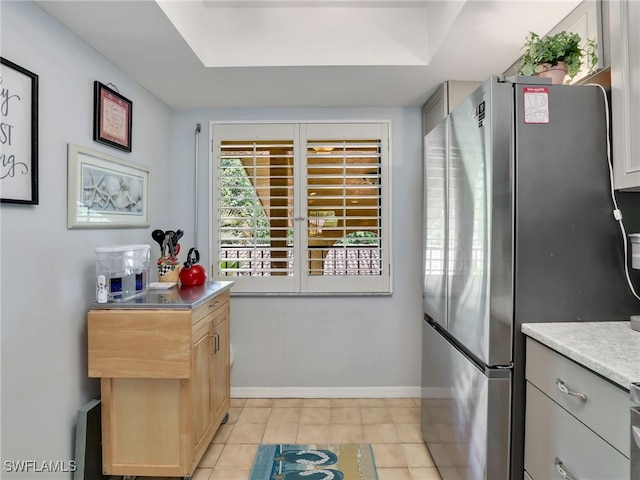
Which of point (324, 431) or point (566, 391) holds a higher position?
point (566, 391)

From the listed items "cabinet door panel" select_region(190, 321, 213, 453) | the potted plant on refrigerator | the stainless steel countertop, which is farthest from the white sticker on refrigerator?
"cabinet door panel" select_region(190, 321, 213, 453)

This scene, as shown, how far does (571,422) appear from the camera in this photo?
1.13 m

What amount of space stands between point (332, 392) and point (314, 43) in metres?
2.57

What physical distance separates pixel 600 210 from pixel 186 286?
2263 mm

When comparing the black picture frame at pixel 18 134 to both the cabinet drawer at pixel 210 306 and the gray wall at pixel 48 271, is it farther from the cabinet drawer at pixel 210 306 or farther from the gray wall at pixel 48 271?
the cabinet drawer at pixel 210 306

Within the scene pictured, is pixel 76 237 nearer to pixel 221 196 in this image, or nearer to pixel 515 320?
pixel 221 196

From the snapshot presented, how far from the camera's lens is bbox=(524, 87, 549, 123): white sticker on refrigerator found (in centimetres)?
140

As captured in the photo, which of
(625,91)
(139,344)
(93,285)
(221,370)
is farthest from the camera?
(221,370)

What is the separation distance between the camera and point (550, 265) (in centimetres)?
141

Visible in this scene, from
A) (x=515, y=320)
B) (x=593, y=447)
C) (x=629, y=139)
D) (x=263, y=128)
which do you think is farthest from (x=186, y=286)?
(x=629, y=139)

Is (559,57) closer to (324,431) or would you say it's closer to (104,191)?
(104,191)

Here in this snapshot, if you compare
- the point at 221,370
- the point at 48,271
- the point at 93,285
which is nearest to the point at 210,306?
the point at 221,370

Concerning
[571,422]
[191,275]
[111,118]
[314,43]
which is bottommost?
[571,422]

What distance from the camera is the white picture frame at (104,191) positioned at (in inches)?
70.4
